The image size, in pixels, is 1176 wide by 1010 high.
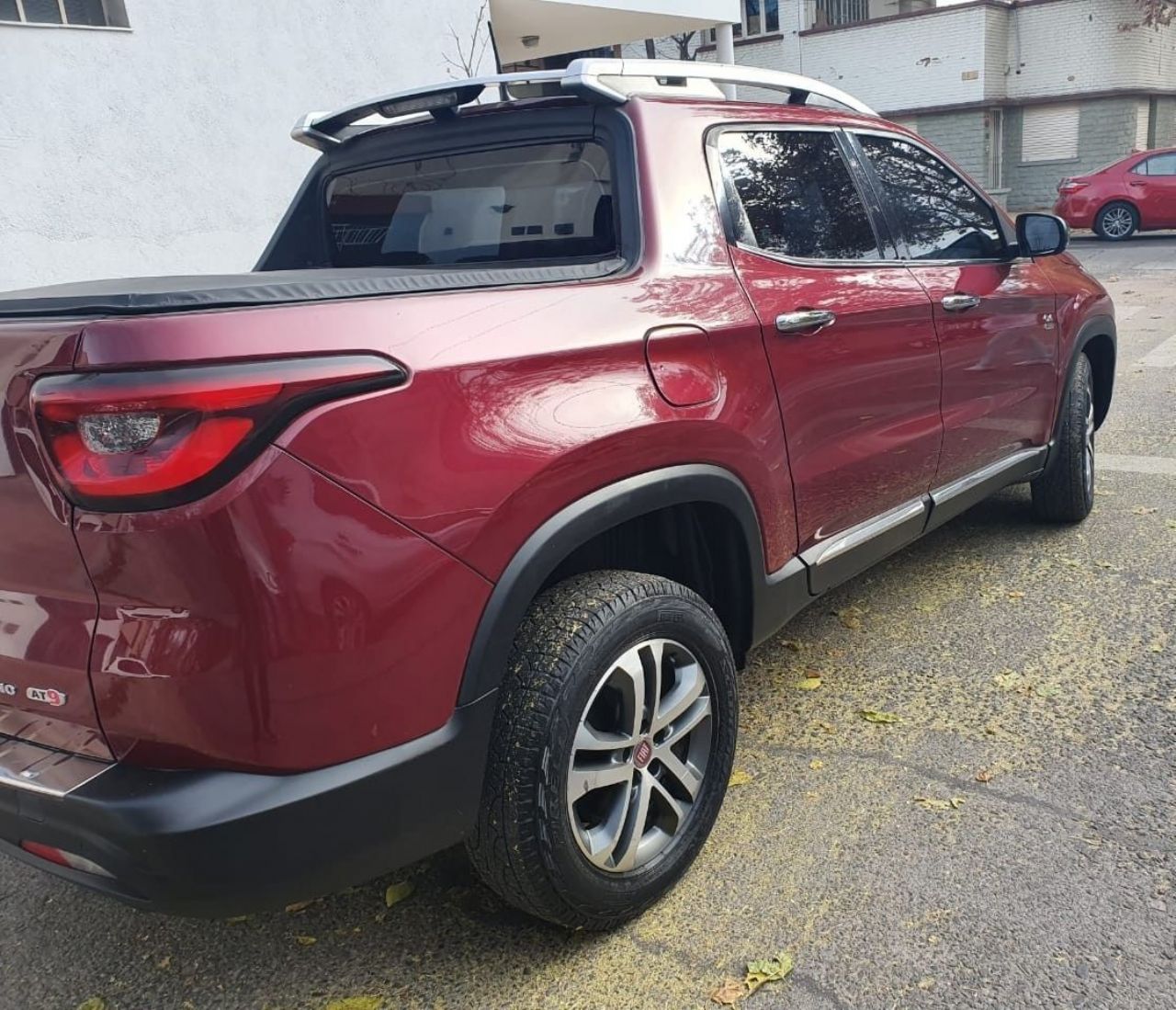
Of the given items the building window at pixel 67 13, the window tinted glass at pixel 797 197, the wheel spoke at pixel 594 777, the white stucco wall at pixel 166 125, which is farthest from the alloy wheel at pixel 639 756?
the building window at pixel 67 13

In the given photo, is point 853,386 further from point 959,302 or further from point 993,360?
point 993,360

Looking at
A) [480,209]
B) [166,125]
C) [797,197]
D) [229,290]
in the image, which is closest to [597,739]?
[229,290]

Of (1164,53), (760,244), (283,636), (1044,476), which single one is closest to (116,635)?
(283,636)

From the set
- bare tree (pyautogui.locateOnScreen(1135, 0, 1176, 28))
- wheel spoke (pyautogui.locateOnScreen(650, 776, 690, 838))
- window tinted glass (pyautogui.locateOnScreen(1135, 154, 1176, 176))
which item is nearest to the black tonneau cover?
wheel spoke (pyautogui.locateOnScreen(650, 776, 690, 838))

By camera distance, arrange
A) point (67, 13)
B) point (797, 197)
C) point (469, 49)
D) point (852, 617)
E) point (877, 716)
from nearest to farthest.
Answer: point (797, 197) < point (877, 716) < point (852, 617) < point (67, 13) < point (469, 49)

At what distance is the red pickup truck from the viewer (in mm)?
1623

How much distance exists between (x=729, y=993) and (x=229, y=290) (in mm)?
1670

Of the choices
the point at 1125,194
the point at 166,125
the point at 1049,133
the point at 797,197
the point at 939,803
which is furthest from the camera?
the point at 1049,133

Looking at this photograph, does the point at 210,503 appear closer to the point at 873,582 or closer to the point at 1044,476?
the point at 873,582

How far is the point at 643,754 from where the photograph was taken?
2.27m

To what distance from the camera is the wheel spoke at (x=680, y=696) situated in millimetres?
2305

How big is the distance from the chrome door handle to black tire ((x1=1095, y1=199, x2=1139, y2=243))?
1614cm

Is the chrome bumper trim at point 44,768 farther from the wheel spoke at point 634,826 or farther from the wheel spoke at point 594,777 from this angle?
the wheel spoke at point 634,826

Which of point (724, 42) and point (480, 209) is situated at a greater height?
point (724, 42)
